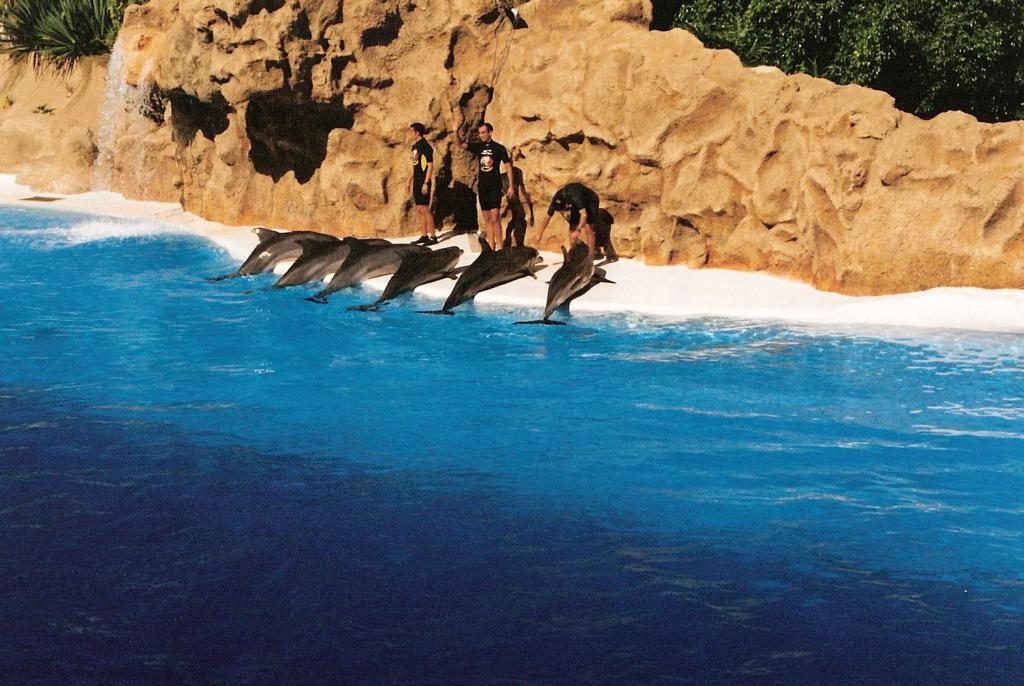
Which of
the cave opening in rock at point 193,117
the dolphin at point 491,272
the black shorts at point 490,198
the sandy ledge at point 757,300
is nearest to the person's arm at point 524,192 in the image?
the sandy ledge at point 757,300

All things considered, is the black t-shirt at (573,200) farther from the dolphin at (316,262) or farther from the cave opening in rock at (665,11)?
the cave opening in rock at (665,11)

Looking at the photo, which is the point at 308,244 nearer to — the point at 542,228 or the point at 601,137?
the point at 542,228

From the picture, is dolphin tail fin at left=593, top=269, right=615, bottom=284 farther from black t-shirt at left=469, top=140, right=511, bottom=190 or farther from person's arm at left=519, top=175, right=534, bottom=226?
person's arm at left=519, top=175, right=534, bottom=226

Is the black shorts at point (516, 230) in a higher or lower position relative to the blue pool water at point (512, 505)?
higher

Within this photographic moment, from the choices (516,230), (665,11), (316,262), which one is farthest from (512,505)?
(665,11)

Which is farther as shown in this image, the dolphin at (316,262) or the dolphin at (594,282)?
the dolphin at (316,262)

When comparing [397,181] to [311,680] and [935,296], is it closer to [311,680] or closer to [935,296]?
[935,296]

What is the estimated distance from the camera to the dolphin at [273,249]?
1518 cm

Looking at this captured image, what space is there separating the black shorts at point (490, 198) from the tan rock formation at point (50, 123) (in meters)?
12.6

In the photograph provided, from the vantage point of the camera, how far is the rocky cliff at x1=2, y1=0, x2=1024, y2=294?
1244 cm

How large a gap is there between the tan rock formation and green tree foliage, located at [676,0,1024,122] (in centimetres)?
1347

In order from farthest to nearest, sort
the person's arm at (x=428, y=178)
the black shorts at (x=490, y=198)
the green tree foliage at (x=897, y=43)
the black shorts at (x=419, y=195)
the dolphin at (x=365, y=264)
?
the green tree foliage at (x=897, y=43) < the black shorts at (x=419, y=195) < the person's arm at (x=428, y=178) < the black shorts at (x=490, y=198) < the dolphin at (x=365, y=264)

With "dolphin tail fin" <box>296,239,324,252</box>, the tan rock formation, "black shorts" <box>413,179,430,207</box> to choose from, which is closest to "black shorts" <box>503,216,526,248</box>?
"black shorts" <box>413,179,430,207</box>

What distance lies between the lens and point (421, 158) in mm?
16062
